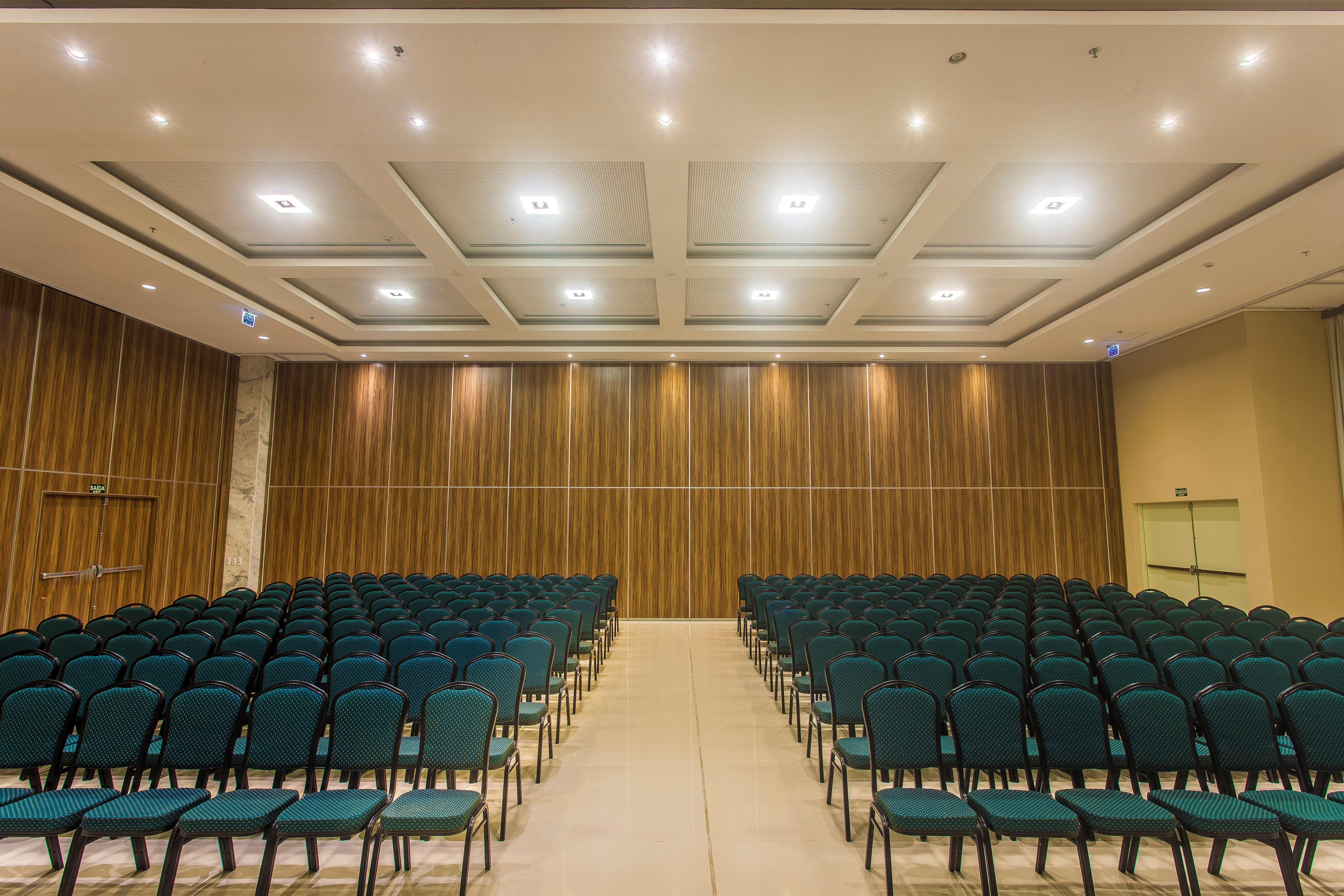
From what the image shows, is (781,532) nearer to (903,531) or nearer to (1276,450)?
(903,531)

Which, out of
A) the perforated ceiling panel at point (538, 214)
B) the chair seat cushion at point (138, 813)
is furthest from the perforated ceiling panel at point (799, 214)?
the chair seat cushion at point (138, 813)

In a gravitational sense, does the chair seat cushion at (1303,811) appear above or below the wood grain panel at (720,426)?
below

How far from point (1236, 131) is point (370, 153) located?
27.2 ft

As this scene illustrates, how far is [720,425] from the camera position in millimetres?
14680

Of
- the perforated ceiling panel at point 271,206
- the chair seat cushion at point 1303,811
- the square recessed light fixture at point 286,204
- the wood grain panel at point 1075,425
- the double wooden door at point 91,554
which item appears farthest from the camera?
the wood grain panel at point 1075,425

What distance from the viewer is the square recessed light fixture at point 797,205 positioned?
793 cm

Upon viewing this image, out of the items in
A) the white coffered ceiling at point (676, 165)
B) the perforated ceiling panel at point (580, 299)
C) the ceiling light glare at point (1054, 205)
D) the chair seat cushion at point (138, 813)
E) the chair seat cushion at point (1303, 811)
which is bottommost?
the chair seat cushion at point (1303, 811)

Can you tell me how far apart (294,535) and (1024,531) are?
16.2 m

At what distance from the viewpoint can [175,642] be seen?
6.21 metres

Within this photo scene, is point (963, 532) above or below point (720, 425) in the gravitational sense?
below

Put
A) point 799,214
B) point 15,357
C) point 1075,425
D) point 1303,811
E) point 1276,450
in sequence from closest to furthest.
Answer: point 1303,811
point 799,214
point 15,357
point 1276,450
point 1075,425

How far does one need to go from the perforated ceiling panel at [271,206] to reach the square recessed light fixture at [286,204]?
0.04 m

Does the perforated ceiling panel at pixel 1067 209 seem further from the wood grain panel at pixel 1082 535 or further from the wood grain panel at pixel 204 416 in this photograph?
the wood grain panel at pixel 204 416

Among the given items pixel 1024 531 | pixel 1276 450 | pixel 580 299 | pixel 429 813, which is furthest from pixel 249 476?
pixel 1276 450
